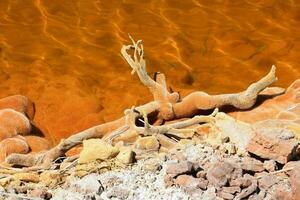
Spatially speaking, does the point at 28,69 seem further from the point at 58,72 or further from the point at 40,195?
the point at 40,195

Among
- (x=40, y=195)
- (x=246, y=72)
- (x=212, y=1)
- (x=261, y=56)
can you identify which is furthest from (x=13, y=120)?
(x=212, y=1)

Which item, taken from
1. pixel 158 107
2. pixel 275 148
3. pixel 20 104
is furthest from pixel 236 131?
pixel 20 104

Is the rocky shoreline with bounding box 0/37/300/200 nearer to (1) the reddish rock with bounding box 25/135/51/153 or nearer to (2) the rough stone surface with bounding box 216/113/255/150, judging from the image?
(2) the rough stone surface with bounding box 216/113/255/150

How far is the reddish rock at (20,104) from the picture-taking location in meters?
4.95

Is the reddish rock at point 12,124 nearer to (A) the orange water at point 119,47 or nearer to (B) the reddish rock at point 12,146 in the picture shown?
(B) the reddish rock at point 12,146

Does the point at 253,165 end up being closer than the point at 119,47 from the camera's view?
Yes

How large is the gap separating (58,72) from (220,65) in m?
1.88

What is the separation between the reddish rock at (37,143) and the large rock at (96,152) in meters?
1.16

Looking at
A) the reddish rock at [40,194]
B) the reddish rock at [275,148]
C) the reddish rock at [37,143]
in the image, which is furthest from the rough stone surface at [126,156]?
the reddish rock at [37,143]

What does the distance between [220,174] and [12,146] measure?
2.01 meters

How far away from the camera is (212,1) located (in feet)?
25.5

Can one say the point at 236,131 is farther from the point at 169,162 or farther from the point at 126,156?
the point at 126,156

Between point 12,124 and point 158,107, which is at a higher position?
point 158,107

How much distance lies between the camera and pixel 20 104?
16.4 feet
